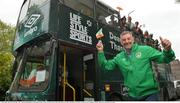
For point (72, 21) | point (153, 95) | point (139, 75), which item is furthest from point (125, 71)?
point (72, 21)

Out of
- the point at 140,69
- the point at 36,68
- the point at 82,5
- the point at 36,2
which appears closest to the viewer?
the point at 140,69

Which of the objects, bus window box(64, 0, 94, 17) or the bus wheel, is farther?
the bus wheel

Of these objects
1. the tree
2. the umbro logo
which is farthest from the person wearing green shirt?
the tree

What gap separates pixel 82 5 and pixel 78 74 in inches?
76.1

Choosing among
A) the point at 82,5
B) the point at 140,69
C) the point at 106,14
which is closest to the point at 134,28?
the point at 106,14

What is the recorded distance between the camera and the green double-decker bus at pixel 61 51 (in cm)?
521

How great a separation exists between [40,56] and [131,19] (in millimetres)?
4890

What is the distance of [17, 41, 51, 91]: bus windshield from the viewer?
514 cm

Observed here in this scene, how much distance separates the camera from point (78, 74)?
6695mm

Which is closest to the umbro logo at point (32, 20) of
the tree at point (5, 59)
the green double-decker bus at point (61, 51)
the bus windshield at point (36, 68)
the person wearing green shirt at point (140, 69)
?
the green double-decker bus at point (61, 51)

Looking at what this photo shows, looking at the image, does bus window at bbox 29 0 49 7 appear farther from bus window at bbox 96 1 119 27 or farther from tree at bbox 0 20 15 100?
tree at bbox 0 20 15 100

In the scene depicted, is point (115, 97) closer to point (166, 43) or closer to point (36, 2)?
point (36, 2)

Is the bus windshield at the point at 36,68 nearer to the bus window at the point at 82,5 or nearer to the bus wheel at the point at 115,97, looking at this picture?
the bus window at the point at 82,5

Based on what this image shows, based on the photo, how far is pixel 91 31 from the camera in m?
6.51
